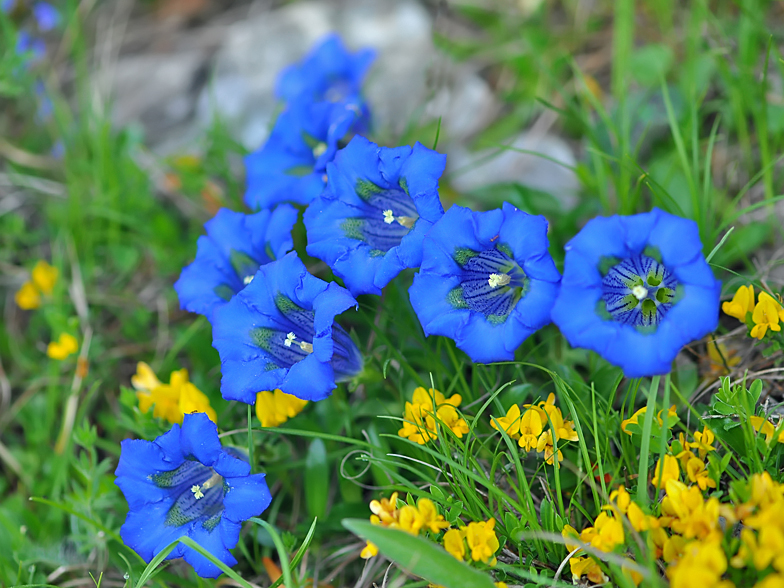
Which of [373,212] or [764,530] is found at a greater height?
[373,212]

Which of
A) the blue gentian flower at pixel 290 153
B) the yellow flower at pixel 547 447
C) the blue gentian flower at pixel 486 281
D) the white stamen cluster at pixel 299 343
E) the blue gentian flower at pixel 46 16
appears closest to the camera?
the blue gentian flower at pixel 486 281

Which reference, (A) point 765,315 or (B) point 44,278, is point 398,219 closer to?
(A) point 765,315

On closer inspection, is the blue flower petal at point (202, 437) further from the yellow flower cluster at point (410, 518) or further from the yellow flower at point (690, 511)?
the yellow flower at point (690, 511)

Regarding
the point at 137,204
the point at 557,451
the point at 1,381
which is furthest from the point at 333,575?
the point at 137,204

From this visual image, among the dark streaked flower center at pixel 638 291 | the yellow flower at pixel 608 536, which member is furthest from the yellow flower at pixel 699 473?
the dark streaked flower center at pixel 638 291

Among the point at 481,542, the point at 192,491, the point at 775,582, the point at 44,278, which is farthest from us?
the point at 44,278

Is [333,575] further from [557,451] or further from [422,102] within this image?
[422,102]

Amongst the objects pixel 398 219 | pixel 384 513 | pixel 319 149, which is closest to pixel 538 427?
pixel 384 513

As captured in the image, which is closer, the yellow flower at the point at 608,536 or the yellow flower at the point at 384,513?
the yellow flower at the point at 608,536
